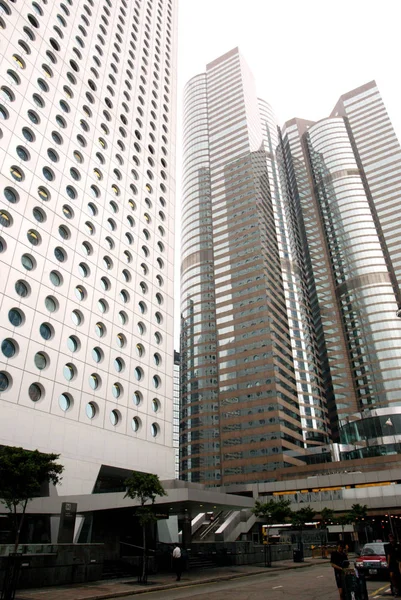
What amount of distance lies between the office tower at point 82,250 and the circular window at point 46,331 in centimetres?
10

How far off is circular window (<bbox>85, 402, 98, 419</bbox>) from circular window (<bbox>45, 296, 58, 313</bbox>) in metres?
7.68

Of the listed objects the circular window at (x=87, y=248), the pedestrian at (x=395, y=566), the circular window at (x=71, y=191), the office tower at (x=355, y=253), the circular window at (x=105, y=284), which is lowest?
the pedestrian at (x=395, y=566)

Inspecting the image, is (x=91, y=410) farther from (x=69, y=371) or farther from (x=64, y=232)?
(x=64, y=232)

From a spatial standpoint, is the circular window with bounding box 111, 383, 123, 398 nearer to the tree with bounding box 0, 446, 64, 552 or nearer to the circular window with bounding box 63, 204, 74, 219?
the circular window with bounding box 63, 204, 74, 219

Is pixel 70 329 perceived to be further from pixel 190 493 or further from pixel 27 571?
pixel 27 571

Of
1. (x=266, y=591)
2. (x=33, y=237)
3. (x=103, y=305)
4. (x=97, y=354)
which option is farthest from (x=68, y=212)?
(x=266, y=591)

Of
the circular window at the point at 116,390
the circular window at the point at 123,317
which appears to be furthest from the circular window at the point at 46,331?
the circular window at the point at 123,317

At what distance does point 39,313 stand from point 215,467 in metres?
65.7

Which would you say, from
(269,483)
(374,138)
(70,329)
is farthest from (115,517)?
(374,138)

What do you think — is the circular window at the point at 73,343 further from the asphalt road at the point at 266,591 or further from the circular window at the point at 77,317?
the asphalt road at the point at 266,591

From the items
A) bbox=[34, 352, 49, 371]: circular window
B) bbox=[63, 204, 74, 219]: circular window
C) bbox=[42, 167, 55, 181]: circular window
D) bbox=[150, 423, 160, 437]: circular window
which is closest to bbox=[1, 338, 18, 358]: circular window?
bbox=[34, 352, 49, 371]: circular window

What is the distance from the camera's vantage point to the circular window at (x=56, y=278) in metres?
34.0

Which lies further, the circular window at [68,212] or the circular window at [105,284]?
the circular window at [105,284]

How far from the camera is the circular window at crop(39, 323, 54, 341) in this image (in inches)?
1253
